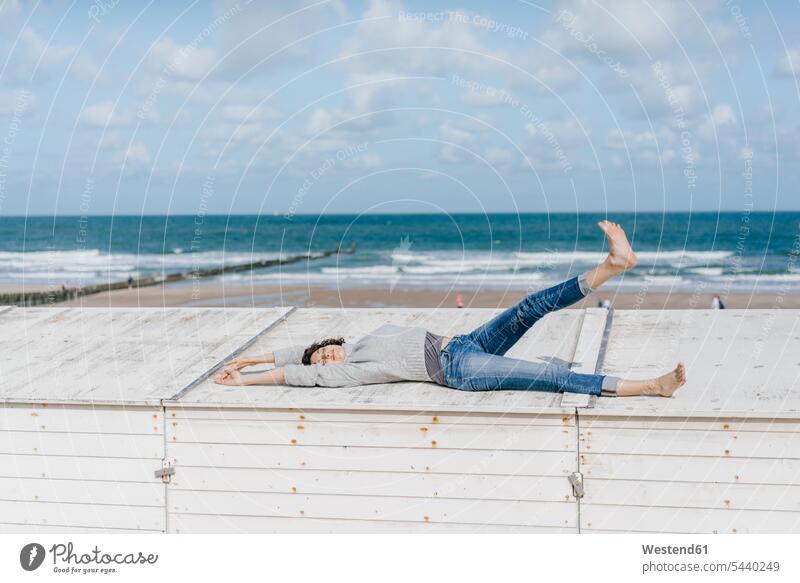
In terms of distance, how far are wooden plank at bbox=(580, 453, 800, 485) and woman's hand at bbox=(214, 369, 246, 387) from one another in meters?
2.54

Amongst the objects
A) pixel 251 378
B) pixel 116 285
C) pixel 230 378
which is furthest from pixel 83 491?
pixel 116 285

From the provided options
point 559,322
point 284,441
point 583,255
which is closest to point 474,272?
point 583,255

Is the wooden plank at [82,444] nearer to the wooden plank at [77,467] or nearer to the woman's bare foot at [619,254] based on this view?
the wooden plank at [77,467]

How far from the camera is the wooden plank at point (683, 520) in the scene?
5156 millimetres

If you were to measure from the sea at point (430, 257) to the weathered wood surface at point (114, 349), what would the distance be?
11.1 metres

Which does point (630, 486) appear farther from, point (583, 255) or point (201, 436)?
point (583, 255)

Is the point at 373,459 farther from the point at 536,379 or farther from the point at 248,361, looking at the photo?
the point at 248,361

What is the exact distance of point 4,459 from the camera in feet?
19.9

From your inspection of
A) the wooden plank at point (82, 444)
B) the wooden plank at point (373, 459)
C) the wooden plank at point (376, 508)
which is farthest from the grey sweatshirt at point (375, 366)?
the wooden plank at point (82, 444)

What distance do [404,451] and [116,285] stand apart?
2807 centimetres

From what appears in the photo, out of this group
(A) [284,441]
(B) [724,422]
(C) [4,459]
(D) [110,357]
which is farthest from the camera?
(D) [110,357]

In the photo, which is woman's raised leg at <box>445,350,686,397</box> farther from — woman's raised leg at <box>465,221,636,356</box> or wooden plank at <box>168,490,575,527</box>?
wooden plank at <box>168,490,575,527</box>

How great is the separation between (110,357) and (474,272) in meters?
30.2

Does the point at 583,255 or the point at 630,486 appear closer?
the point at 630,486
